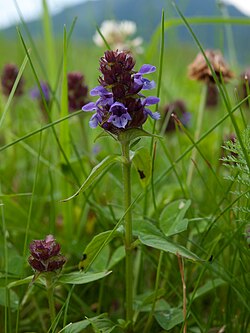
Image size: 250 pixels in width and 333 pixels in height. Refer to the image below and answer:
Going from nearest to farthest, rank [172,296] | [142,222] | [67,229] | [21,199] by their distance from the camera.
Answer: [142,222] → [172,296] → [67,229] → [21,199]

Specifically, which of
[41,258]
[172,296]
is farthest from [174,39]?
[41,258]

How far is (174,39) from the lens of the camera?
306 cm

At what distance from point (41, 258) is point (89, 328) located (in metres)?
0.26

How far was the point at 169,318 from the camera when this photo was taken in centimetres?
89

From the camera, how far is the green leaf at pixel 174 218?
0.89 m

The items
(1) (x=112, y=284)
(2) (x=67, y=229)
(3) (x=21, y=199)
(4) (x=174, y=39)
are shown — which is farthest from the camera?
(4) (x=174, y=39)

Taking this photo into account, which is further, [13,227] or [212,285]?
[13,227]

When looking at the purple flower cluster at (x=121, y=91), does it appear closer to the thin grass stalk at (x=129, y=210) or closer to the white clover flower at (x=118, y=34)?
the thin grass stalk at (x=129, y=210)

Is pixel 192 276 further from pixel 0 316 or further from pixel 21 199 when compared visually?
pixel 21 199

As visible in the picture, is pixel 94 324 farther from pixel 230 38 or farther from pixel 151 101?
pixel 230 38

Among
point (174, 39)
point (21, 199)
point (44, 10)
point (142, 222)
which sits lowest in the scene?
point (21, 199)

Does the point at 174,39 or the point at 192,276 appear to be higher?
the point at 174,39

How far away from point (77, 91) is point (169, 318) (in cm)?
83

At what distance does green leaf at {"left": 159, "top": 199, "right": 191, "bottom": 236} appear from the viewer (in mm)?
888
